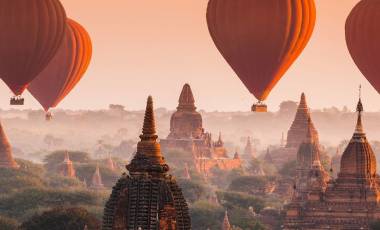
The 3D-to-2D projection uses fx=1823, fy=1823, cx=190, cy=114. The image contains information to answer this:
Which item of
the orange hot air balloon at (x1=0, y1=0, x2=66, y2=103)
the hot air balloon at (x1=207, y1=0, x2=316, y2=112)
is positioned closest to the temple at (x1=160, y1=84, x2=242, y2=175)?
the orange hot air balloon at (x1=0, y1=0, x2=66, y2=103)

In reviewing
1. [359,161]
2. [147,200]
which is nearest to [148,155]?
[147,200]

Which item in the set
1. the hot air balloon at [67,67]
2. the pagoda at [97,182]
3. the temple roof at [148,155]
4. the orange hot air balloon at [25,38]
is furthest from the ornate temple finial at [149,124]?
the pagoda at [97,182]

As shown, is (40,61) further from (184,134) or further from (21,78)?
(184,134)

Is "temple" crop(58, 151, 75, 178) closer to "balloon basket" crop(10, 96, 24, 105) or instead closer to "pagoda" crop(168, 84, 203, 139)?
"pagoda" crop(168, 84, 203, 139)

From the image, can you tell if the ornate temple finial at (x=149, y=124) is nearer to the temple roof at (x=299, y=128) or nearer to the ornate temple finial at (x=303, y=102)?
the ornate temple finial at (x=303, y=102)

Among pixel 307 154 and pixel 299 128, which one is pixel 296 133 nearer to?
pixel 299 128
